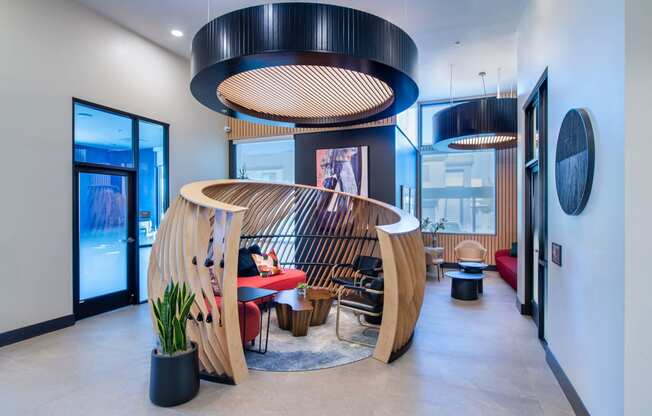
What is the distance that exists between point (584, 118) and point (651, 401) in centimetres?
172

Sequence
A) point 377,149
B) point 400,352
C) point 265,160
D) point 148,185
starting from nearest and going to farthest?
point 400,352
point 148,185
point 377,149
point 265,160

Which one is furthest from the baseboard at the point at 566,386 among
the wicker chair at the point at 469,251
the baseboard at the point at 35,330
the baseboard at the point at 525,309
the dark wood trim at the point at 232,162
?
the dark wood trim at the point at 232,162

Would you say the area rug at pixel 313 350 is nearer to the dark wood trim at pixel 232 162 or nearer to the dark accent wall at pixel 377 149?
the dark accent wall at pixel 377 149

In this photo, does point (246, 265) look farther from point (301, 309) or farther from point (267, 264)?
point (301, 309)

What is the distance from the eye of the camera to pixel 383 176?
6.88 m

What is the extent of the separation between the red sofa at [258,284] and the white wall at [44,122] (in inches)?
93.3

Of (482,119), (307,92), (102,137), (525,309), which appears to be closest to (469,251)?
(525,309)

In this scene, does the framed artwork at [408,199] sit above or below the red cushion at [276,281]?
above

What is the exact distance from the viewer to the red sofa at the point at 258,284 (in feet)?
12.5

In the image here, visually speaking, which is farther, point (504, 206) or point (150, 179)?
point (504, 206)

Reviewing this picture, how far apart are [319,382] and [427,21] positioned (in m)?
5.25

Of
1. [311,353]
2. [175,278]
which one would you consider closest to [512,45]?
[311,353]

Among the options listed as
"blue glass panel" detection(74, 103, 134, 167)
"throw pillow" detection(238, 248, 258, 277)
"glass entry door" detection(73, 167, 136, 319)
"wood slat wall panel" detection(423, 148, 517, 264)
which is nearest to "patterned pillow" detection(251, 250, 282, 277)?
"throw pillow" detection(238, 248, 258, 277)

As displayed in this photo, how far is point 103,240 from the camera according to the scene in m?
5.35
